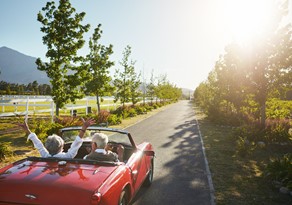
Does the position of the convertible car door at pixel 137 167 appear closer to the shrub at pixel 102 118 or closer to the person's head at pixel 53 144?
the person's head at pixel 53 144

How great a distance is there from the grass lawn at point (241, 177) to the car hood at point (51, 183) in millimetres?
3070

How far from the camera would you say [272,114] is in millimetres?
19266

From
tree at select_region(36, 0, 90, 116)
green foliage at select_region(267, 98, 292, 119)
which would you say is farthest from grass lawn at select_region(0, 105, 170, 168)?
green foliage at select_region(267, 98, 292, 119)

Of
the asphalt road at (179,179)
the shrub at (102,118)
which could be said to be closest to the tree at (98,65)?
the shrub at (102,118)

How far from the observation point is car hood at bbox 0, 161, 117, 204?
3.00 metres

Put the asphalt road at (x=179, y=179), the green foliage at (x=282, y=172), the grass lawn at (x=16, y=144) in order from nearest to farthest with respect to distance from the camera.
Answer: the asphalt road at (x=179, y=179), the green foliage at (x=282, y=172), the grass lawn at (x=16, y=144)

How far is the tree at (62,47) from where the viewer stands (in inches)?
561

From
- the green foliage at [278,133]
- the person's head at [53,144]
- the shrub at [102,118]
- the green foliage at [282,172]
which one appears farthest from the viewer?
the shrub at [102,118]

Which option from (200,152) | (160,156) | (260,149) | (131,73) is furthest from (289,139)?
(131,73)

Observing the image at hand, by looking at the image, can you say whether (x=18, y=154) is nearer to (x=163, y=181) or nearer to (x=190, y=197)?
(x=163, y=181)

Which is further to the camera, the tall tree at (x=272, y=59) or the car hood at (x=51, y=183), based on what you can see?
the tall tree at (x=272, y=59)

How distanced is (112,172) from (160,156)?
5.78 meters

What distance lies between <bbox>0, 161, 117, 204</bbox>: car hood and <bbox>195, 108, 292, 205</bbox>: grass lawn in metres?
3.07

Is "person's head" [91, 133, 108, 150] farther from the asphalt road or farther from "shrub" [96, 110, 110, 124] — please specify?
"shrub" [96, 110, 110, 124]
